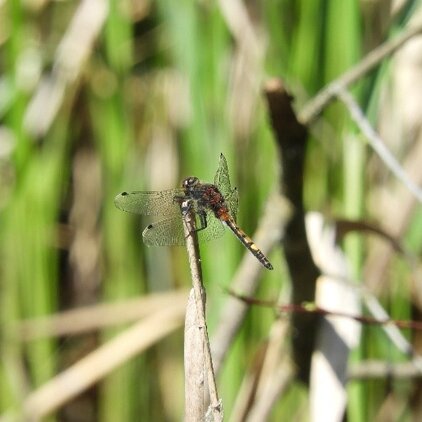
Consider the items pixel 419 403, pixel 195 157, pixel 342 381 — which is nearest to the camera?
pixel 342 381

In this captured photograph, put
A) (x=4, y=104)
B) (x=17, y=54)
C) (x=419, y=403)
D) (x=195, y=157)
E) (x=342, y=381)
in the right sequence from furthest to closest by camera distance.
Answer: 1. (x=419, y=403)
2. (x=4, y=104)
3. (x=17, y=54)
4. (x=195, y=157)
5. (x=342, y=381)

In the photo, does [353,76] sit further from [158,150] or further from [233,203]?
[158,150]

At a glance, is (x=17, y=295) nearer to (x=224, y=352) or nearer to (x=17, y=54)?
(x=17, y=54)

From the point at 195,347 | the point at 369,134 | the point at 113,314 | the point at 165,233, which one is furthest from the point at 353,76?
the point at 113,314

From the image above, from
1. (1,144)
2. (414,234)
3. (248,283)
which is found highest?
(1,144)

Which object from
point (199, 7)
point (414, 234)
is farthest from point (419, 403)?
point (199, 7)

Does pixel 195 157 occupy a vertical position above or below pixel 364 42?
below

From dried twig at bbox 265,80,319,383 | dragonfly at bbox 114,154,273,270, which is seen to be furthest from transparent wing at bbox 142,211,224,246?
dried twig at bbox 265,80,319,383
